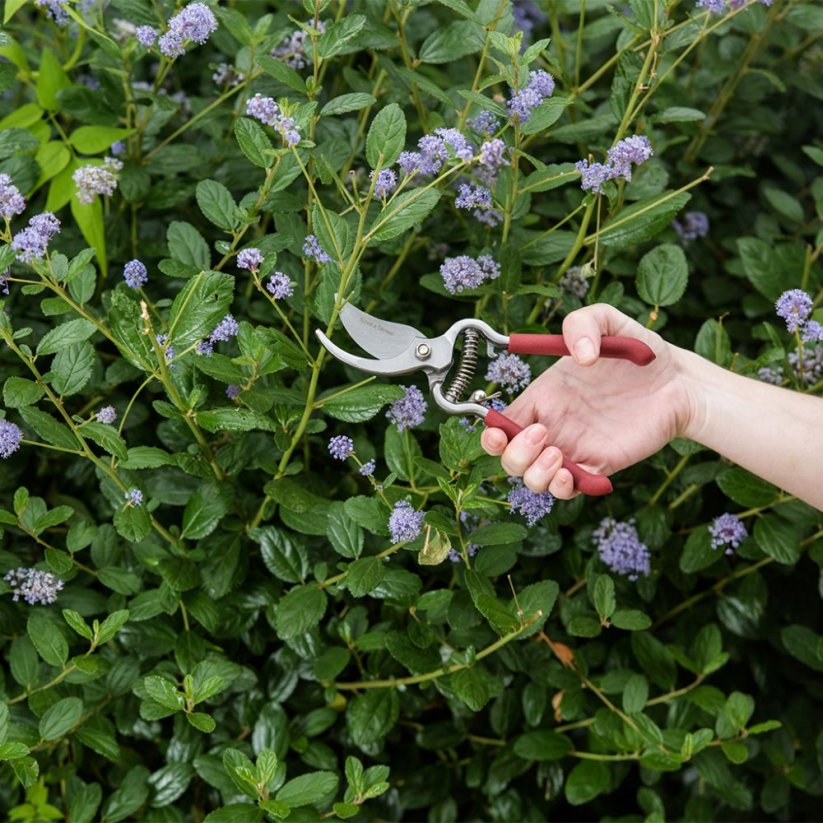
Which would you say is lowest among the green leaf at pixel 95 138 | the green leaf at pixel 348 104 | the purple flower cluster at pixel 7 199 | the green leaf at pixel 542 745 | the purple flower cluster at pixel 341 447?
the green leaf at pixel 542 745

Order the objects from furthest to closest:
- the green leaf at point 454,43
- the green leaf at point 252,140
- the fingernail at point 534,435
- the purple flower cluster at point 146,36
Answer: the green leaf at point 454,43 → the purple flower cluster at point 146,36 → the green leaf at point 252,140 → the fingernail at point 534,435

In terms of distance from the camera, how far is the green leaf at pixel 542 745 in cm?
133

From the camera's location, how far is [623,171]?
1.17 metres

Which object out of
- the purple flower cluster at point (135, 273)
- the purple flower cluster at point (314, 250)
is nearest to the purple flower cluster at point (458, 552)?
the purple flower cluster at point (314, 250)

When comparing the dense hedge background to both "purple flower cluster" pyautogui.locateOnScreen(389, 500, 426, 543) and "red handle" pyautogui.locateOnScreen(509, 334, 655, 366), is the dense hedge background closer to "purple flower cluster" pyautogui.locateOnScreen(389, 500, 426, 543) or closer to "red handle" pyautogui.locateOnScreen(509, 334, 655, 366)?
"purple flower cluster" pyautogui.locateOnScreen(389, 500, 426, 543)

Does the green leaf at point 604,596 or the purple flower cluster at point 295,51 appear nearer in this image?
the green leaf at point 604,596

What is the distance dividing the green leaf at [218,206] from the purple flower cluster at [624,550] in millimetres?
624

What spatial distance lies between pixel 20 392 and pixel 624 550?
2.53ft

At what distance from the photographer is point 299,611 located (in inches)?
46.3

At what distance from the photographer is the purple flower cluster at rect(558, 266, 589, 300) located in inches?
52.6

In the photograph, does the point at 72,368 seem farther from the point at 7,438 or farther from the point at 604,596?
the point at 604,596

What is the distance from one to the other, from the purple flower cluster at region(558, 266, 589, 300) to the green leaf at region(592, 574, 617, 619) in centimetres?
37

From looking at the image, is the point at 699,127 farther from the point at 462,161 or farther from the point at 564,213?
the point at 462,161

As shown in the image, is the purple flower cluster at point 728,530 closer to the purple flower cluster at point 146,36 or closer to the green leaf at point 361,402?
the green leaf at point 361,402
